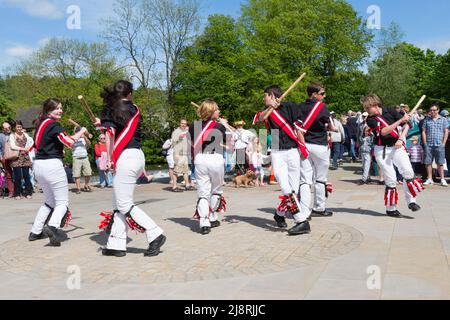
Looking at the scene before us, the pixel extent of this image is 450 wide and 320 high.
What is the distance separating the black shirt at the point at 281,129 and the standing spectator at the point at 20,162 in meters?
7.93

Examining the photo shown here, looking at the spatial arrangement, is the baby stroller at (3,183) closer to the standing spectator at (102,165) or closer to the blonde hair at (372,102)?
the standing spectator at (102,165)

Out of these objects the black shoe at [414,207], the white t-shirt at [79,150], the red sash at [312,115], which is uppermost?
the red sash at [312,115]

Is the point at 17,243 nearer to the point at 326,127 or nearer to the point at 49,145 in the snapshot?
the point at 49,145

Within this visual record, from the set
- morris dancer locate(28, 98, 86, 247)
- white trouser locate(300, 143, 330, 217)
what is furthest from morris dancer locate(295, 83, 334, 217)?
morris dancer locate(28, 98, 86, 247)

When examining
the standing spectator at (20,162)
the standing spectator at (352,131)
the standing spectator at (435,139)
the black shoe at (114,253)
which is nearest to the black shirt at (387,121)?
the black shoe at (114,253)

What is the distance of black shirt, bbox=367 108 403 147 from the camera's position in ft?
25.4

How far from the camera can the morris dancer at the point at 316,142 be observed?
7449 millimetres

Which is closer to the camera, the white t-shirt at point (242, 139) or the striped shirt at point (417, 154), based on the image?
the striped shirt at point (417, 154)

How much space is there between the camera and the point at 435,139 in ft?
41.9

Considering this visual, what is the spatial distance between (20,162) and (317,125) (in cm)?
823

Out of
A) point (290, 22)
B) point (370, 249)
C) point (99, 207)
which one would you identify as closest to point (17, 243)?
point (99, 207)

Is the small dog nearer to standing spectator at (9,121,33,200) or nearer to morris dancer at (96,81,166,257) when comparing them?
standing spectator at (9,121,33,200)

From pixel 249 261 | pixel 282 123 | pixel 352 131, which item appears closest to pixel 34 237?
pixel 249 261

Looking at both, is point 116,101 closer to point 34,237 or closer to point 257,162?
point 34,237
